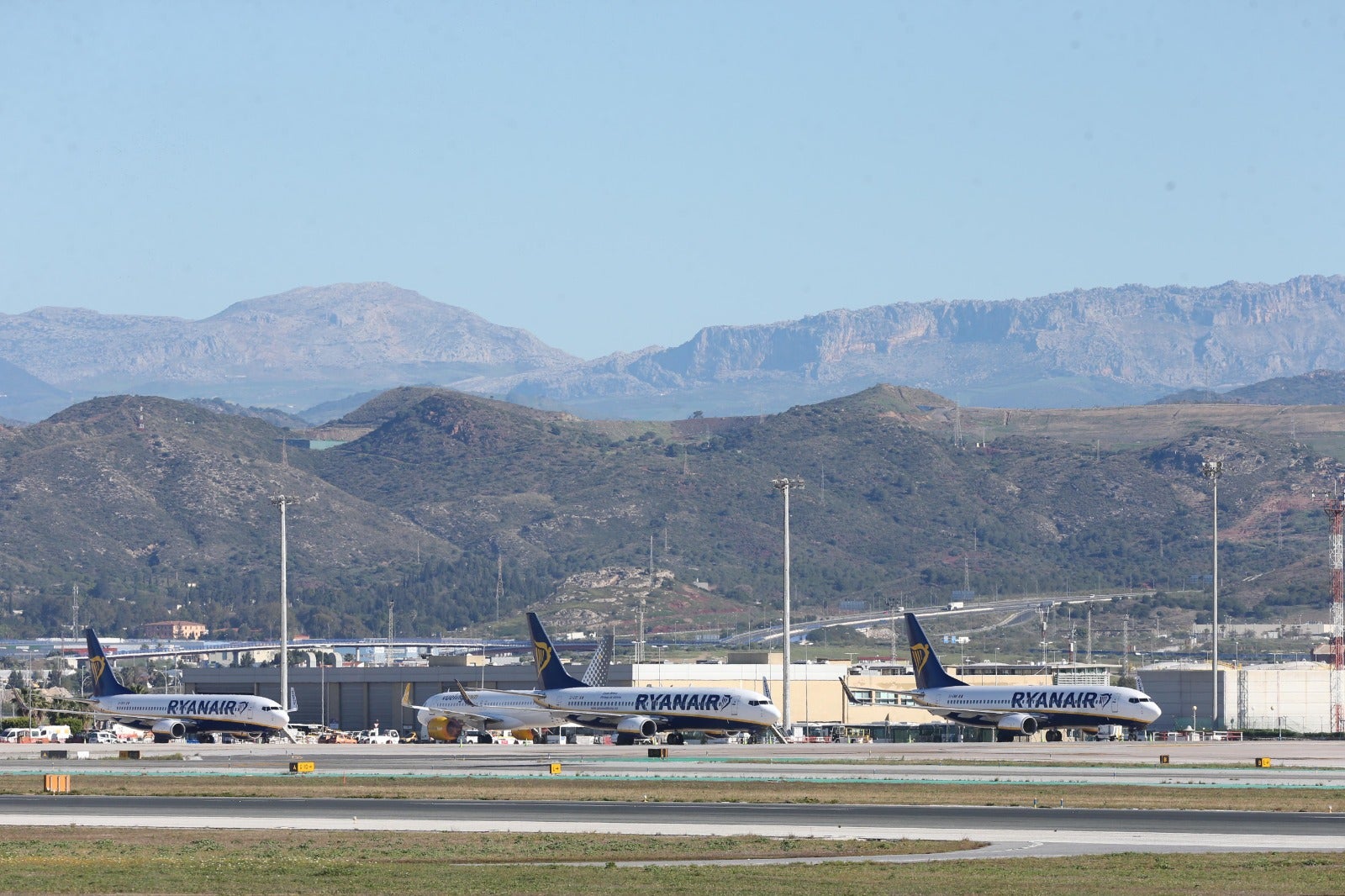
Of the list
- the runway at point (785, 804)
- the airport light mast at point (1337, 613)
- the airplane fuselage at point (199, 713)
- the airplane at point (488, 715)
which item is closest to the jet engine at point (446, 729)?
the airplane at point (488, 715)

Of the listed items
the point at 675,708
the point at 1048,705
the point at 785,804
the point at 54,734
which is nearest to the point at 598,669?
the point at 675,708

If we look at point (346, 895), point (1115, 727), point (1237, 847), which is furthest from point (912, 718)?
point (346, 895)

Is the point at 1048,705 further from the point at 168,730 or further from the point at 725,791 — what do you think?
the point at 168,730

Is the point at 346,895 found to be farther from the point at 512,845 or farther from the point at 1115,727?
the point at 1115,727

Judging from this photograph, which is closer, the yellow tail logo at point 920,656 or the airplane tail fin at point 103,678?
the yellow tail logo at point 920,656

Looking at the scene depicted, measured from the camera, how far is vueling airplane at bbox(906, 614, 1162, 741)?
130250 millimetres

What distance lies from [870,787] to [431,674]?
122354 millimetres

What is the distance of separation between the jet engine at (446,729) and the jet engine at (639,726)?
2000 centimetres

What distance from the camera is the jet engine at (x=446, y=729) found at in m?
144

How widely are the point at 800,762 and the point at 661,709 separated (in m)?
28.5

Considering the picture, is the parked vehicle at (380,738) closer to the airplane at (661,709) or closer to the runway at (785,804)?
the airplane at (661,709)

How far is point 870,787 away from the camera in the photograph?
7931 cm

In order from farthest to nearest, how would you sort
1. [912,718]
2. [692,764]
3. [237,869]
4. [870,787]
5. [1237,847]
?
1. [912,718]
2. [692,764]
3. [870,787]
4. [1237,847]
5. [237,869]

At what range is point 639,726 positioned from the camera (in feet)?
416
